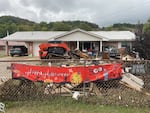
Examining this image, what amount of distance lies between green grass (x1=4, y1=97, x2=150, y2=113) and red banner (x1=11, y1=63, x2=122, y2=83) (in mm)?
688

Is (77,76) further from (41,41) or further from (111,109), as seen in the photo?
(41,41)

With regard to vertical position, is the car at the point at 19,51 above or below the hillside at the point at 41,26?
below

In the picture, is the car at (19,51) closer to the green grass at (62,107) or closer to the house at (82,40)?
the house at (82,40)

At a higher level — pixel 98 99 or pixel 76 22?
pixel 76 22

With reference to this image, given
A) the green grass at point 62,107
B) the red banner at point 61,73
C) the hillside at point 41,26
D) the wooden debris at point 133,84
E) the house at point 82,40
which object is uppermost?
the hillside at point 41,26

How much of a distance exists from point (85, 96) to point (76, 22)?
90.5m

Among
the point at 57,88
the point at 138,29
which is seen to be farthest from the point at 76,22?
the point at 57,88

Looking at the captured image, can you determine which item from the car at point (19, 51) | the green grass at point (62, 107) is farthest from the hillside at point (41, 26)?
the green grass at point (62, 107)

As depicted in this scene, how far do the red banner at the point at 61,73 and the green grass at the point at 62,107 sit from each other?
0.69 metres

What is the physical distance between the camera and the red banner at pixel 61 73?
732 centimetres

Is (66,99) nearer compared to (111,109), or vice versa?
(111,109)

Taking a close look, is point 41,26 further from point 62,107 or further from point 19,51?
point 62,107

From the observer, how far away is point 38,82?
748 cm

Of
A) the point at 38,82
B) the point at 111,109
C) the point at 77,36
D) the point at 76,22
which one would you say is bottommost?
the point at 111,109
